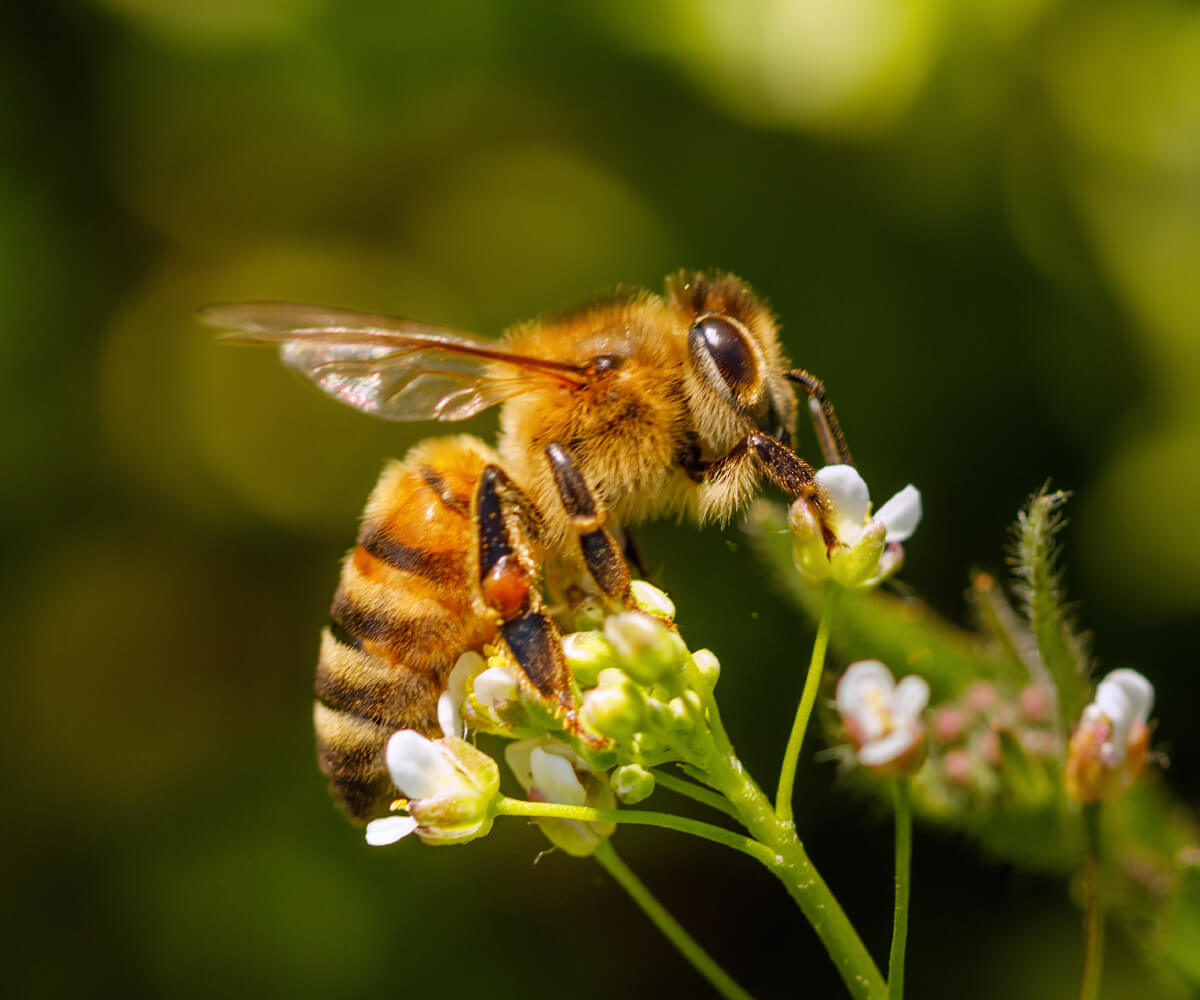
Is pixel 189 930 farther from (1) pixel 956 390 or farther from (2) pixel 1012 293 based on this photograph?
(2) pixel 1012 293

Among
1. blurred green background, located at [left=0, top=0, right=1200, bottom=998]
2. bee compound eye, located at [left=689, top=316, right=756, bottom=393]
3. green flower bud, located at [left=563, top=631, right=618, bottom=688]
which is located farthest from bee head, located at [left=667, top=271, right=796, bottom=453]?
blurred green background, located at [left=0, top=0, right=1200, bottom=998]

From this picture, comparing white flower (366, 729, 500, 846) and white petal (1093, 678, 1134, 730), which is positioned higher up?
white flower (366, 729, 500, 846)

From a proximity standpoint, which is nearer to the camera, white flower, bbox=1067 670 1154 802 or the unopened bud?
the unopened bud

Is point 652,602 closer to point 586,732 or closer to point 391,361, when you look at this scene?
point 586,732

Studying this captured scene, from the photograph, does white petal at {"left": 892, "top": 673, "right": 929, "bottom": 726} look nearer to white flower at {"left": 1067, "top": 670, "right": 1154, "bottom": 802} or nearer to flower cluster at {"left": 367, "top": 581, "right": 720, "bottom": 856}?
flower cluster at {"left": 367, "top": 581, "right": 720, "bottom": 856}

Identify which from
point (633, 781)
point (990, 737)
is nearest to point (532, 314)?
point (990, 737)
